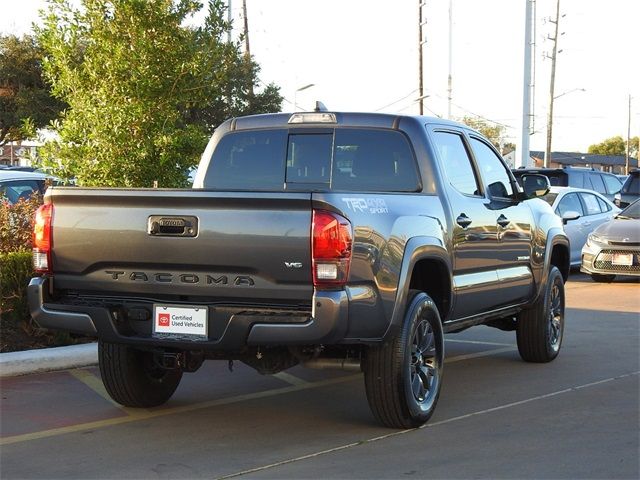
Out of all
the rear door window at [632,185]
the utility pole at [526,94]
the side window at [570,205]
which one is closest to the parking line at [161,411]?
the side window at [570,205]

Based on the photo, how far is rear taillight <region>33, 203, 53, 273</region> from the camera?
6.50m

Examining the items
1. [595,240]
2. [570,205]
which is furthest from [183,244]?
[570,205]

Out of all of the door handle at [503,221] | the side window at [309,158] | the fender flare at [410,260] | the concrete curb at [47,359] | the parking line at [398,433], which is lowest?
the parking line at [398,433]

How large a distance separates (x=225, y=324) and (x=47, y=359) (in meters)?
3.30

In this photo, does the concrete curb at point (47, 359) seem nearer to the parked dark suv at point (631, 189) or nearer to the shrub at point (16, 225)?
the shrub at point (16, 225)

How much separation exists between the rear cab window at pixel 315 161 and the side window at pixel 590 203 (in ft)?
38.9

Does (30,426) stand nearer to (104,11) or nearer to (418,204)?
(418,204)

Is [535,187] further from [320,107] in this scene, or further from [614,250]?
[614,250]

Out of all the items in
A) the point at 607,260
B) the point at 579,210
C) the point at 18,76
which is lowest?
the point at 607,260

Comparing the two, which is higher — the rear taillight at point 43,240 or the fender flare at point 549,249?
the rear taillight at point 43,240

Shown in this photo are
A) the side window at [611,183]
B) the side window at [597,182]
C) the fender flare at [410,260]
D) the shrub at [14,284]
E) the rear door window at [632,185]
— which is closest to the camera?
the fender flare at [410,260]

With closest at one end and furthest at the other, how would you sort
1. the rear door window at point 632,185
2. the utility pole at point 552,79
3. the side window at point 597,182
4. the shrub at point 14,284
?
1. the shrub at point 14,284
2. the rear door window at point 632,185
3. the side window at point 597,182
4. the utility pole at point 552,79

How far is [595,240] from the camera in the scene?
16812mm

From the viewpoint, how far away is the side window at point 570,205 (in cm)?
1786
